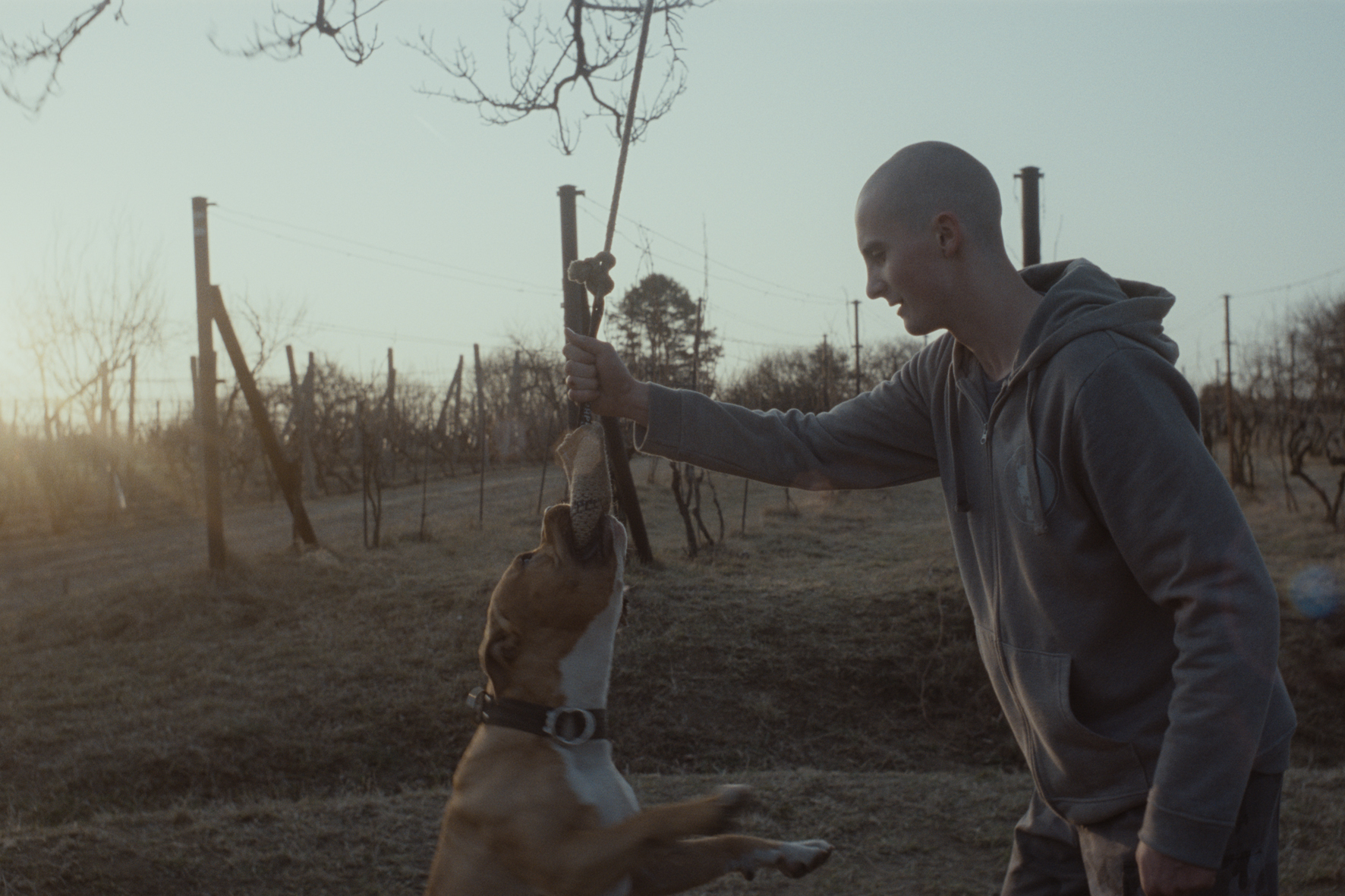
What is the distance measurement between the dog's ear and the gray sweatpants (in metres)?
1.29

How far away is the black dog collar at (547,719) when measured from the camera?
2.41 metres

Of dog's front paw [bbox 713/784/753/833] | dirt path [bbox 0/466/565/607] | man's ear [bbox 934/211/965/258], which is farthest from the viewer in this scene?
dirt path [bbox 0/466/565/607]

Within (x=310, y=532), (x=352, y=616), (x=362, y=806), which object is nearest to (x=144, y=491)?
(x=310, y=532)

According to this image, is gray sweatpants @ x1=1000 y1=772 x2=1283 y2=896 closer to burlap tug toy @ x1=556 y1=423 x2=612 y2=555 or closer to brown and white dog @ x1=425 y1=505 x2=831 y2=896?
brown and white dog @ x1=425 y1=505 x2=831 y2=896

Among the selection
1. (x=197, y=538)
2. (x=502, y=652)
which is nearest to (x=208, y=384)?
(x=197, y=538)

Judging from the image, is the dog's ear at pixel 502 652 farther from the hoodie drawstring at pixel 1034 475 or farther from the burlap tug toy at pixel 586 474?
the hoodie drawstring at pixel 1034 475

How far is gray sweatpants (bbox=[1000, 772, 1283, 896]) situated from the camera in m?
1.73

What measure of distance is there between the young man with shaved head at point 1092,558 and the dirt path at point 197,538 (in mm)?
9427

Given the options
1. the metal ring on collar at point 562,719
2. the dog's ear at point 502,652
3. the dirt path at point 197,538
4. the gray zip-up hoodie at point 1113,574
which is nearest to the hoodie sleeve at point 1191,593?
the gray zip-up hoodie at point 1113,574

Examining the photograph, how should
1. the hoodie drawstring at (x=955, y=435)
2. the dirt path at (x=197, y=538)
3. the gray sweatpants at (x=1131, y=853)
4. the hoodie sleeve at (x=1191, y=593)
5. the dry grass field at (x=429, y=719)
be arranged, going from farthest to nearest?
the dirt path at (x=197, y=538)
the dry grass field at (x=429, y=719)
the hoodie drawstring at (x=955, y=435)
the gray sweatpants at (x=1131, y=853)
the hoodie sleeve at (x=1191, y=593)

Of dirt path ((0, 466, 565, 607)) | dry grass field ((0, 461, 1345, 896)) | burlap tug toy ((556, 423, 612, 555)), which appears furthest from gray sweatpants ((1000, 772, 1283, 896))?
dirt path ((0, 466, 565, 607))

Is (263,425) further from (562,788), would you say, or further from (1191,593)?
(1191,593)

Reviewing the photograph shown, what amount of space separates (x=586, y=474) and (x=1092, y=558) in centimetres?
106

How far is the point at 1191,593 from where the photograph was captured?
1.63 metres
